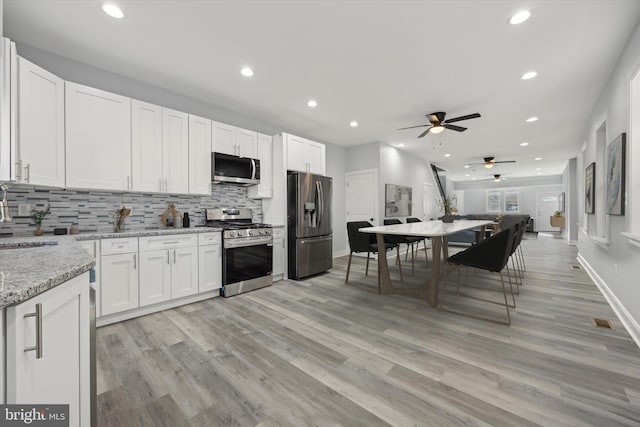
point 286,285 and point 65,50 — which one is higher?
point 65,50

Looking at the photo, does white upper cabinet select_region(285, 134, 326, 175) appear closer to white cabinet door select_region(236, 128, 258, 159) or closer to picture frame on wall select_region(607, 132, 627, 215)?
white cabinet door select_region(236, 128, 258, 159)

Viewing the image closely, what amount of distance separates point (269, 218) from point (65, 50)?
291cm

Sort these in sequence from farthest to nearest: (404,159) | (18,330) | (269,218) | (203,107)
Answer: (404,159) → (269,218) → (203,107) → (18,330)

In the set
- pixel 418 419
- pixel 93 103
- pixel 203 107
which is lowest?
pixel 418 419

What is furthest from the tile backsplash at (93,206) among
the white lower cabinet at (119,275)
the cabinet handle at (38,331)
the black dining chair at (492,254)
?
the black dining chair at (492,254)

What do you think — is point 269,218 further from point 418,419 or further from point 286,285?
point 418,419

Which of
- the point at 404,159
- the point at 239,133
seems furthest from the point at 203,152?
the point at 404,159

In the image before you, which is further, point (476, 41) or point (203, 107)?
point (203, 107)

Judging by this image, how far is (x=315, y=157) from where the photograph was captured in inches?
181

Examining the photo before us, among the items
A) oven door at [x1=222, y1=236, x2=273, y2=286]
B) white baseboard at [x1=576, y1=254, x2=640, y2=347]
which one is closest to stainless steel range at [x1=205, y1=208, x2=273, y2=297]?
oven door at [x1=222, y1=236, x2=273, y2=286]

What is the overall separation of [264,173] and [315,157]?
40.4 inches

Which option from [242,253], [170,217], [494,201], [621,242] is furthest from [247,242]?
[494,201]

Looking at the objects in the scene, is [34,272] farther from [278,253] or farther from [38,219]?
[278,253]

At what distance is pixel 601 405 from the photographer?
1438 mm
